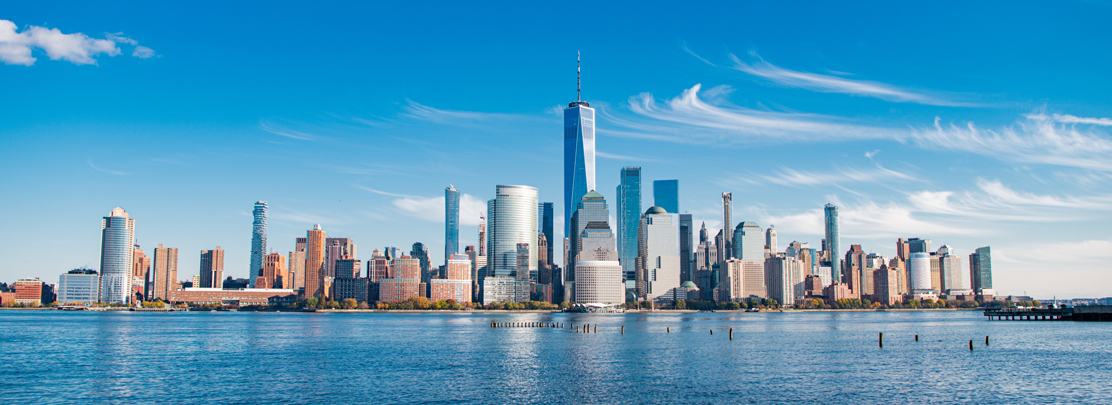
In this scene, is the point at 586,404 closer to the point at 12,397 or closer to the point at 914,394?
the point at 914,394

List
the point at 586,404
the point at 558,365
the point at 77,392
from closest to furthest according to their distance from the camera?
the point at 586,404 → the point at 77,392 → the point at 558,365

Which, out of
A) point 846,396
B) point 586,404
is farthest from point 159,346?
point 846,396

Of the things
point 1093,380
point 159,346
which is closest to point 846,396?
point 1093,380

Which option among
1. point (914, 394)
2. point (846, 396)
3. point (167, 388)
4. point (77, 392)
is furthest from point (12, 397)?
point (914, 394)

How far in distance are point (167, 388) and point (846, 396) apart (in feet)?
189

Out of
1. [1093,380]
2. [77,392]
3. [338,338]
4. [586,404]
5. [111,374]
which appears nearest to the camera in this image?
[586,404]

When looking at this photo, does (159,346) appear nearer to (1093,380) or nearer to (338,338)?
(338,338)

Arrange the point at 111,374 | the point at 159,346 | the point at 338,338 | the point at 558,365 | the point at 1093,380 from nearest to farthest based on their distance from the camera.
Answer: the point at 1093,380
the point at 111,374
the point at 558,365
the point at 159,346
the point at 338,338

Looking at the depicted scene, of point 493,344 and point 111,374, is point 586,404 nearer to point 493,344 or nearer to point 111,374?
point 111,374

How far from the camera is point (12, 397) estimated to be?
66.9 metres

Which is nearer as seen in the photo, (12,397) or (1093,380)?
(12,397)

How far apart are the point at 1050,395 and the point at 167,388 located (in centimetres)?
7429

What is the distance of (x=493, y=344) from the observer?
411 ft

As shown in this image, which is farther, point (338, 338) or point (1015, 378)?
point (338, 338)
